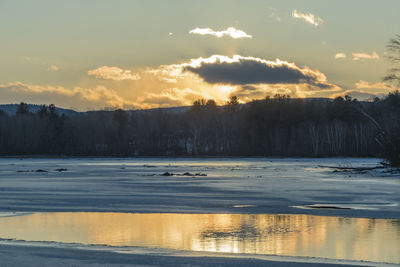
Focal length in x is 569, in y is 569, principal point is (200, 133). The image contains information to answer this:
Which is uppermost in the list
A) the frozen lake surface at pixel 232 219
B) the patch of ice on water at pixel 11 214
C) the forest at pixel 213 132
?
the forest at pixel 213 132

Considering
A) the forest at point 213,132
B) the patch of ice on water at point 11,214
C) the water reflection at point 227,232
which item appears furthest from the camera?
the forest at point 213,132

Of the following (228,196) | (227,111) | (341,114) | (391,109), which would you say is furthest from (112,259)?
(227,111)

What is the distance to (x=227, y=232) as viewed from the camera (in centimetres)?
1297

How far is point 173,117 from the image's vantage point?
19250cm

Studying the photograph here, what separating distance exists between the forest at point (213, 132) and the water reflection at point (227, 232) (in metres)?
94.2

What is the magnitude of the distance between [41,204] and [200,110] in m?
147

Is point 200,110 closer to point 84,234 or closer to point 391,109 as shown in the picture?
point 391,109

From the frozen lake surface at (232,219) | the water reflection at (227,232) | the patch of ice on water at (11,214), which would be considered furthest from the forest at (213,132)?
the patch of ice on water at (11,214)

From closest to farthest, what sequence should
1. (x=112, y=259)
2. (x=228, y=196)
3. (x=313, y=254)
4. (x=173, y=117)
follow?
(x=112, y=259), (x=313, y=254), (x=228, y=196), (x=173, y=117)

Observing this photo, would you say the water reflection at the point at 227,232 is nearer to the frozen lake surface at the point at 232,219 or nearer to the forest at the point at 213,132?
the frozen lake surface at the point at 232,219

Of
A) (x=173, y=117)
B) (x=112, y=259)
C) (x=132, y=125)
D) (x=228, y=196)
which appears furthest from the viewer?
(x=173, y=117)

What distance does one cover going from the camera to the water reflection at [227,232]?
10969 mm

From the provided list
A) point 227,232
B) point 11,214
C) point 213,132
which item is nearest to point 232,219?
point 227,232

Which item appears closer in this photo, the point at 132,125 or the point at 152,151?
the point at 152,151
